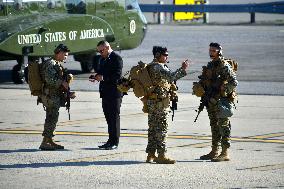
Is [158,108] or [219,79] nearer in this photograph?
[158,108]

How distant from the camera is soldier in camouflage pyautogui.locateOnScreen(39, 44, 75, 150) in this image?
52.5 ft

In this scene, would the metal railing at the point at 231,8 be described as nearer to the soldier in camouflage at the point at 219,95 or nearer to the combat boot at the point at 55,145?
the combat boot at the point at 55,145

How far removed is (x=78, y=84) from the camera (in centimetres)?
2708

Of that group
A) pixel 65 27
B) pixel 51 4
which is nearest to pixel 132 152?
pixel 65 27

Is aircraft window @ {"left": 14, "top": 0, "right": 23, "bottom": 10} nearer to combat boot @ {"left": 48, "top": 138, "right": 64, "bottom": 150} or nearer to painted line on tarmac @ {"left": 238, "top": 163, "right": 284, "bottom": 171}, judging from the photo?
combat boot @ {"left": 48, "top": 138, "right": 64, "bottom": 150}

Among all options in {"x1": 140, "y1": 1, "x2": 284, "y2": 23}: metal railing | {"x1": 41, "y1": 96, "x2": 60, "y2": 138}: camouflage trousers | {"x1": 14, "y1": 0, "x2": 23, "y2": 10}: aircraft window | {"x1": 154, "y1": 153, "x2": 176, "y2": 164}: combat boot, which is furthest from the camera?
{"x1": 140, "y1": 1, "x2": 284, "y2": 23}: metal railing

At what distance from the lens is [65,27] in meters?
27.2

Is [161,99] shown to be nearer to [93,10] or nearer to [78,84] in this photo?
[78,84]

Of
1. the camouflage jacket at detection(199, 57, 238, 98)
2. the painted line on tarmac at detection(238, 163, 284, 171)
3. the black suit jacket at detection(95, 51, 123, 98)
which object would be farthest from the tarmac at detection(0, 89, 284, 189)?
the camouflage jacket at detection(199, 57, 238, 98)

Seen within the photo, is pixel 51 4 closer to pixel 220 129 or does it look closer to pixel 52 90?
pixel 52 90

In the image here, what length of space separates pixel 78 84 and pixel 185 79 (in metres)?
3.18

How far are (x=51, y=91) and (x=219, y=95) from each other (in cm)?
292

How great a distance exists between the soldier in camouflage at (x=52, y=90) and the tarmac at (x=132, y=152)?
265 mm

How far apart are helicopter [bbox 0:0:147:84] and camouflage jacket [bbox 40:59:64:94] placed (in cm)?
707
